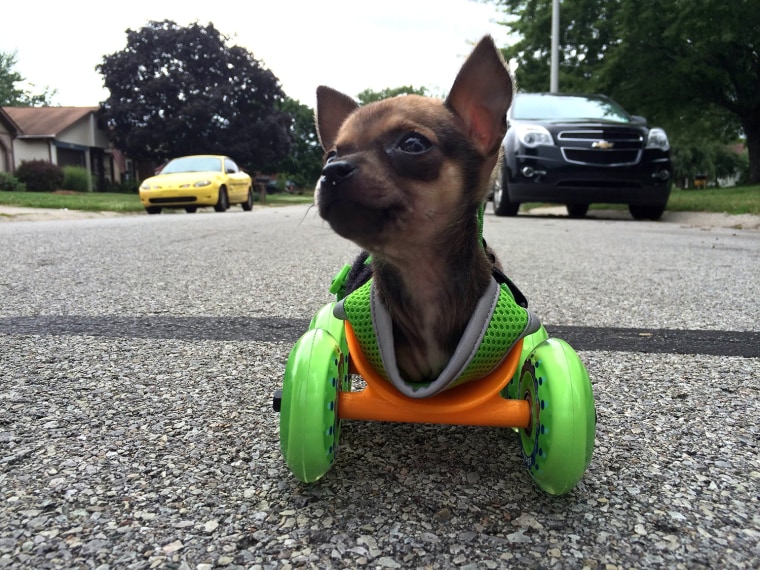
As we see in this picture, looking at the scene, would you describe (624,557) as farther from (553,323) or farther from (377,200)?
(553,323)

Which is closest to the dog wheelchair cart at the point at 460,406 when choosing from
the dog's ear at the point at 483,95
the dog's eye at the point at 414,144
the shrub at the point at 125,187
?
the dog's eye at the point at 414,144

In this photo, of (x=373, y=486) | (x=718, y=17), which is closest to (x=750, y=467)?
(x=373, y=486)

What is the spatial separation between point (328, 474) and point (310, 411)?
0.67 feet

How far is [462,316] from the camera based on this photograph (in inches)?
59.5

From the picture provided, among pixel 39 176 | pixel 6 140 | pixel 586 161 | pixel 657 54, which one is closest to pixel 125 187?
pixel 6 140

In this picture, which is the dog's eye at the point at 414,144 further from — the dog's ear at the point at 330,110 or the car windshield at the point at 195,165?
the car windshield at the point at 195,165

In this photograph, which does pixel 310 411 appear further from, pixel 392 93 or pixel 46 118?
pixel 46 118

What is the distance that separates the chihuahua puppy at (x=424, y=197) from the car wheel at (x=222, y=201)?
1420 cm

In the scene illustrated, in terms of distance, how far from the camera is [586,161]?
8836 mm

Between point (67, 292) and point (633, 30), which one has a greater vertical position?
point (633, 30)

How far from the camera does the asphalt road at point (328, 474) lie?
1118 millimetres

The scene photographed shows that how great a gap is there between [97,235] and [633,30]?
39.5ft

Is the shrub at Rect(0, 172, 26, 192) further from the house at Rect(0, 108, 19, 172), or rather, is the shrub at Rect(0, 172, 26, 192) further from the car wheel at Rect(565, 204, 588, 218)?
the car wheel at Rect(565, 204, 588, 218)

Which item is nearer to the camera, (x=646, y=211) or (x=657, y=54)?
(x=646, y=211)
